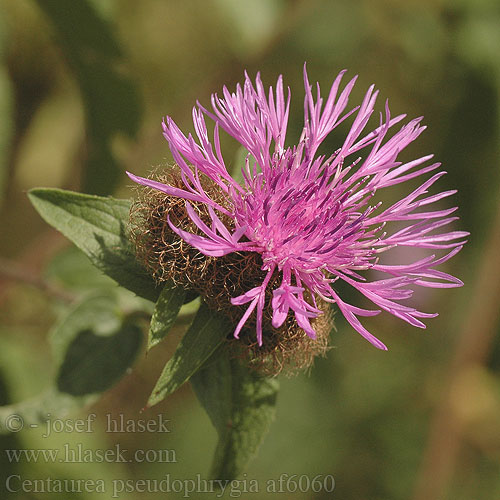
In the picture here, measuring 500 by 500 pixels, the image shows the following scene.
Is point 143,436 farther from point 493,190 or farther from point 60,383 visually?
point 493,190

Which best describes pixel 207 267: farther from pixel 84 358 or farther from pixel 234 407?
pixel 84 358

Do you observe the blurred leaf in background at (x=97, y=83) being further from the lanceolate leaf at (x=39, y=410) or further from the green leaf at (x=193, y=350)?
the green leaf at (x=193, y=350)

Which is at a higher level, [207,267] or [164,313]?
[207,267]

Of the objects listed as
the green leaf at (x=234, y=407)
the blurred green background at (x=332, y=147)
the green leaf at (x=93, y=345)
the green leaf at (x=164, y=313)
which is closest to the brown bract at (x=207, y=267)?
the green leaf at (x=164, y=313)

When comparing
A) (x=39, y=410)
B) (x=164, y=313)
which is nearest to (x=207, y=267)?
(x=164, y=313)

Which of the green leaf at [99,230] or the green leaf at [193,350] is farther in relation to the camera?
the green leaf at [99,230]

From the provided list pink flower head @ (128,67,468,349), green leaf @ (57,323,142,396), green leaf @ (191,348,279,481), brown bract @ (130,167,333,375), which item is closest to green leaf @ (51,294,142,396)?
green leaf @ (57,323,142,396)
